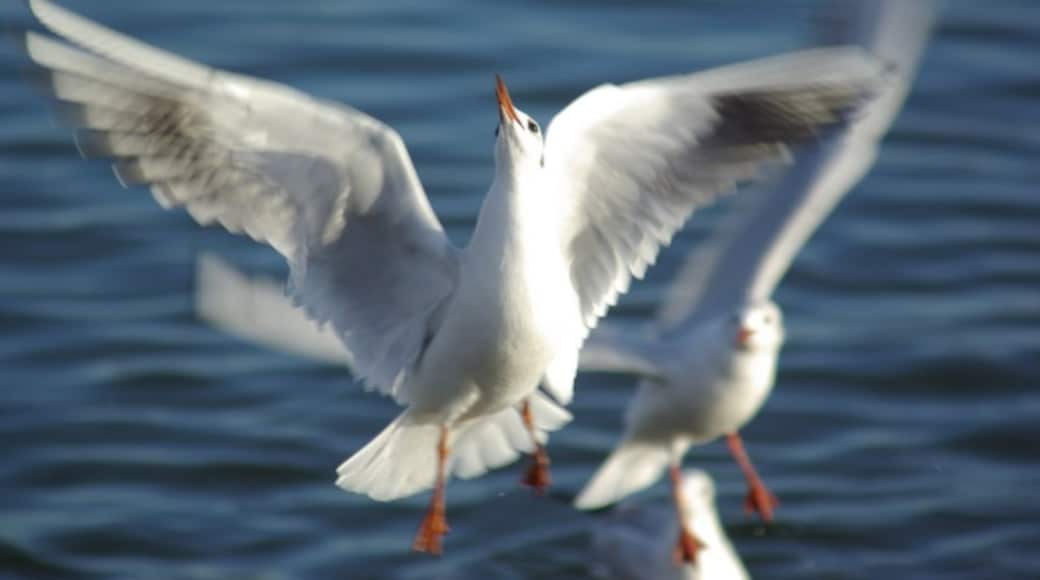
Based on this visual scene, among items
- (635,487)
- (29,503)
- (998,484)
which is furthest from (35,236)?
(998,484)

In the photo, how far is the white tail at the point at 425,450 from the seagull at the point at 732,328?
0.72 meters

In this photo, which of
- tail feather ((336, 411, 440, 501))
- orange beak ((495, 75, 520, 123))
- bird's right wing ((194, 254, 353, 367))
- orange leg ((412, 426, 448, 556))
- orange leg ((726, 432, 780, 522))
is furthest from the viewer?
orange leg ((726, 432, 780, 522))

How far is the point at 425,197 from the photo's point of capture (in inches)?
274

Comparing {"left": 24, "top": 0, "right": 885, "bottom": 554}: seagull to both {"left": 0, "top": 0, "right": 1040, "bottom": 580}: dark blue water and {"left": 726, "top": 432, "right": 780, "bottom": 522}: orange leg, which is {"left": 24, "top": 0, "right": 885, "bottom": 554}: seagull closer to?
{"left": 726, "top": 432, "right": 780, "bottom": 522}: orange leg

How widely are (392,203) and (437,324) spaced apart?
0.48m

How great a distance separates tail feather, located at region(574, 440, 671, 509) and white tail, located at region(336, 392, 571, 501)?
1.66 m

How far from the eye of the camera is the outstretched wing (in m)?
6.43

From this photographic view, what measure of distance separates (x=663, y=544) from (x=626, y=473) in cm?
55

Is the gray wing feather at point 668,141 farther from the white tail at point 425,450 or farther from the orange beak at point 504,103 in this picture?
the white tail at point 425,450

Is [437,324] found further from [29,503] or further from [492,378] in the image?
[29,503]

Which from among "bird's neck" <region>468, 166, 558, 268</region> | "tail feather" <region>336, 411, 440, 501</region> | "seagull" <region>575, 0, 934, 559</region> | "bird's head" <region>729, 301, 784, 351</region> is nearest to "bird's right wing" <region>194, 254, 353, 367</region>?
"tail feather" <region>336, 411, 440, 501</region>

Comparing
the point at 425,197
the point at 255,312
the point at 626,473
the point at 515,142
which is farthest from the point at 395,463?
the point at 626,473

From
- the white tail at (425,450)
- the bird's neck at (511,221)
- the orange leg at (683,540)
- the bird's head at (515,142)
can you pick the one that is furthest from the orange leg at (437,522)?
the orange leg at (683,540)

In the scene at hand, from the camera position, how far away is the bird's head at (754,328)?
30.0 ft
